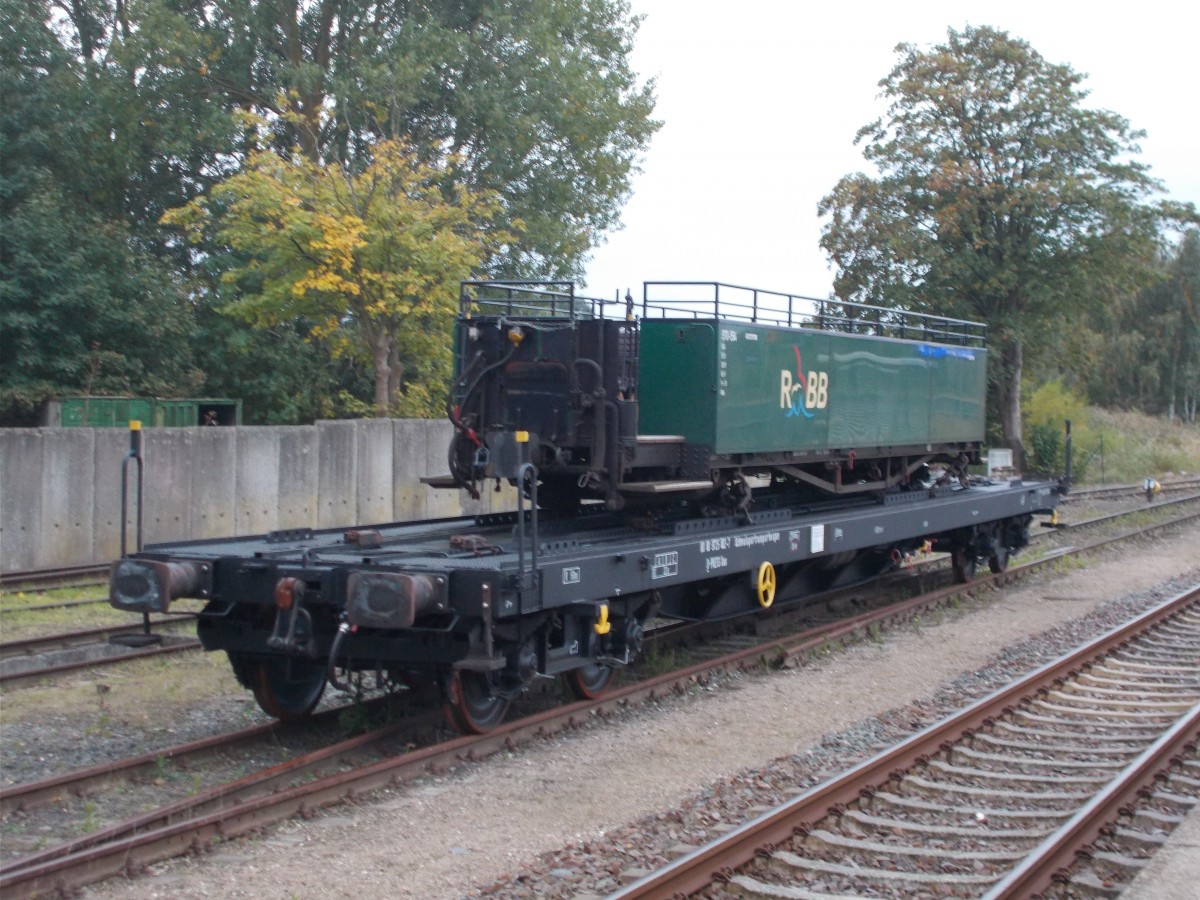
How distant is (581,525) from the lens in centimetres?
973

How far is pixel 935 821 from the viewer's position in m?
6.69

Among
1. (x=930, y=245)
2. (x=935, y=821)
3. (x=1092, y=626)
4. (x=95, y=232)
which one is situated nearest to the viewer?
(x=935, y=821)

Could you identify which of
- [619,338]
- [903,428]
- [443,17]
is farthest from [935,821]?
[443,17]

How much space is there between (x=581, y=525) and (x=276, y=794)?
12.6 ft

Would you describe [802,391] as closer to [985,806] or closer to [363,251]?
[985,806]

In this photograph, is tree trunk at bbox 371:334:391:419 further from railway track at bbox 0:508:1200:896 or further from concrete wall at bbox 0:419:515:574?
railway track at bbox 0:508:1200:896

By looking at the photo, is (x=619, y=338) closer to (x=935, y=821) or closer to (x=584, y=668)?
(x=584, y=668)

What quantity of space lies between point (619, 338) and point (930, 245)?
26.4 metres

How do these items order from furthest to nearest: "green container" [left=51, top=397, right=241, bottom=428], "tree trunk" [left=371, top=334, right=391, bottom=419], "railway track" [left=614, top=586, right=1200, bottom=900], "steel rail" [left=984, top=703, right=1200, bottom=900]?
"tree trunk" [left=371, top=334, right=391, bottom=419] < "green container" [left=51, top=397, right=241, bottom=428] < "railway track" [left=614, top=586, right=1200, bottom=900] < "steel rail" [left=984, top=703, right=1200, bottom=900]

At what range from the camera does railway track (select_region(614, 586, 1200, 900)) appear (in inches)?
225

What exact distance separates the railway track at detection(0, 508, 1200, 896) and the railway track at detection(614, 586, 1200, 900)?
205 centimetres

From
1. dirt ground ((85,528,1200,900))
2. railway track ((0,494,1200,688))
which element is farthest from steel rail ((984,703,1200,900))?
railway track ((0,494,1200,688))

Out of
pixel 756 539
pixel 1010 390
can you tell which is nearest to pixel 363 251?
pixel 756 539

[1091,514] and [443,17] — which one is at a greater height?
[443,17]
